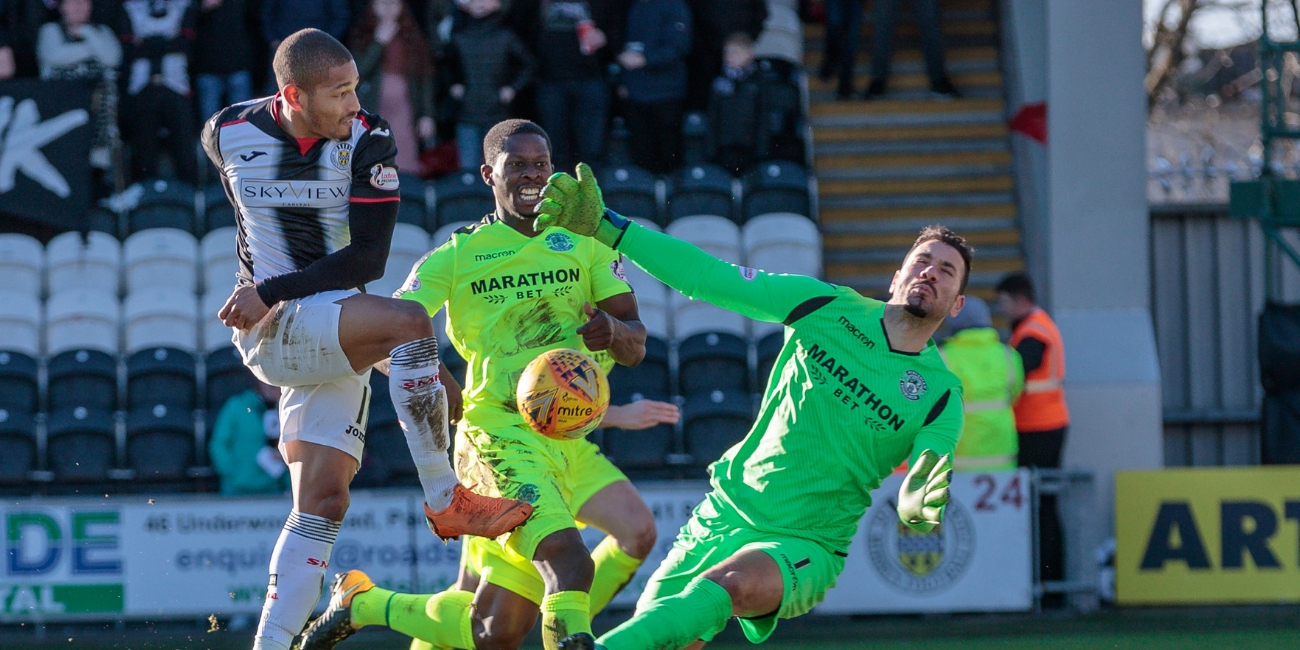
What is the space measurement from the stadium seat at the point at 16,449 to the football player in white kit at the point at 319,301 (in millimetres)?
6056

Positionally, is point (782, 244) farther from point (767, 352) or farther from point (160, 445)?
point (160, 445)

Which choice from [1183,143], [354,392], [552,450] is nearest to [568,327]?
[552,450]

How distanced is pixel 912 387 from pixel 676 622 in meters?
1.20

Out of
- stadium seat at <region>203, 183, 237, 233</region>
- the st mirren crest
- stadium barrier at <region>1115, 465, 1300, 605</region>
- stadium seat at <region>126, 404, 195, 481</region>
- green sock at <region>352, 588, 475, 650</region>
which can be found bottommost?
stadium barrier at <region>1115, 465, 1300, 605</region>

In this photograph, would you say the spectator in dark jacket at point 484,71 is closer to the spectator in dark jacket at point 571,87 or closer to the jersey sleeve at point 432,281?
the spectator in dark jacket at point 571,87

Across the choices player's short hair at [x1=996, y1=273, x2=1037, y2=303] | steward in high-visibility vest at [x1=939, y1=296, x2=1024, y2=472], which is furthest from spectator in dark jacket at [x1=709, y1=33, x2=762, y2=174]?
steward in high-visibility vest at [x1=939, y1=296, x2=1024, y2=472]

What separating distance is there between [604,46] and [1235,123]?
19800 mm

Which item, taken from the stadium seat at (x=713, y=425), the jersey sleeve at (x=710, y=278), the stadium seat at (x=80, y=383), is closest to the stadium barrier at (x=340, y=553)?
the stadium seat at (x=713, y=425)

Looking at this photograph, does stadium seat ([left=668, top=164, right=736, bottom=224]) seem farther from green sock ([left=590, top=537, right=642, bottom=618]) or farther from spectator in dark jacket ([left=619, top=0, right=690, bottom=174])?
green sock ([left=590, top=537, right=642, bottom=618])

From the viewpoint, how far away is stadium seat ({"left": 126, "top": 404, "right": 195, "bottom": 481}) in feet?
35.0

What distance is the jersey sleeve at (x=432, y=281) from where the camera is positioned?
19.2 ft

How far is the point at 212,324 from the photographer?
11555 mm

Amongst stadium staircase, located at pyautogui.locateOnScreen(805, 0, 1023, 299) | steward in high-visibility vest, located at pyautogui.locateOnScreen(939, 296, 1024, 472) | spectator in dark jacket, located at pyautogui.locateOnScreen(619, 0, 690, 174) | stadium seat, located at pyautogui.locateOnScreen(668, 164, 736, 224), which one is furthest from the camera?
stadium staircase, located at pyautogui.locateOnScreen(805, 0, 1023, 299)

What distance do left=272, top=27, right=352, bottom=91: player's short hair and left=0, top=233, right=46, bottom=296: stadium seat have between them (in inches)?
303
